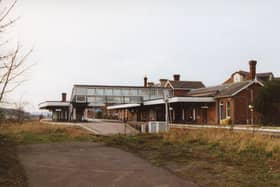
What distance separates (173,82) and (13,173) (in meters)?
50.2

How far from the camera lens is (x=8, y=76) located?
32.9ft

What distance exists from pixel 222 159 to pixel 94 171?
445 cm

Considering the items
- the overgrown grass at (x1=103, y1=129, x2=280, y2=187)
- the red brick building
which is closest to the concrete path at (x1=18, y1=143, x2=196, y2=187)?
the overgrown grass at (x1=103, y1=129, x2=280, y2=187)

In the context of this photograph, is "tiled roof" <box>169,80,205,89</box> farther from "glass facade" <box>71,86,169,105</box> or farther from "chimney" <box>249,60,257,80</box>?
"chimney" <box>249,60,257,80</box>

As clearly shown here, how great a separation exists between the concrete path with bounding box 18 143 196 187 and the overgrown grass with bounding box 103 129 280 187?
0.67 meters

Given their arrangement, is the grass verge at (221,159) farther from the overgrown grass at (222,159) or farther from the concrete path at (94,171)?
the concrete path at (94,171)

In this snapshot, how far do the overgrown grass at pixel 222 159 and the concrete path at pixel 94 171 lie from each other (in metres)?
0.67

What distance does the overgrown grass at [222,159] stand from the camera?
353 inches

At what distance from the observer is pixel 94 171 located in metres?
10.6

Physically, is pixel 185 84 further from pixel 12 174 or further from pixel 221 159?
pixel 12 174

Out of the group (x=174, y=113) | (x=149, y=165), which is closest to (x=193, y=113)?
(x=174, y=113)

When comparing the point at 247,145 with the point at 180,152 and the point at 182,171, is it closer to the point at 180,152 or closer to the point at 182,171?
the point at 180,152

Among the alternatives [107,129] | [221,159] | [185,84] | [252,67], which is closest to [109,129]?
[107,129]

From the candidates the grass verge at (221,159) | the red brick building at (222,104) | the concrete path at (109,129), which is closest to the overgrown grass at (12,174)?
the grass verge at (221,159)
